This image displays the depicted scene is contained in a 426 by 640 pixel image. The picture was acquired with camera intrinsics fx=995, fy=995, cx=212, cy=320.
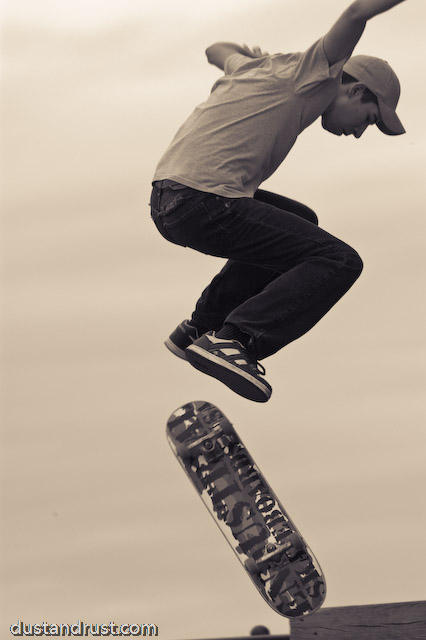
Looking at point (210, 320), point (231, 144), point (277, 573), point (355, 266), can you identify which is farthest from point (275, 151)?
point (277, 573)

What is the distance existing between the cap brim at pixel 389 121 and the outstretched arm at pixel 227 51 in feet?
2.07

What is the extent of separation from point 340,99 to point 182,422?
5.41ft

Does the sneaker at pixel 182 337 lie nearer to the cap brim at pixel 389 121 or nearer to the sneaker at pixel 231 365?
the sneaker at pixel 231 365

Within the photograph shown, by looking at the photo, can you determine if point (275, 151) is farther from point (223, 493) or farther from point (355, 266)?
point (223, 493)

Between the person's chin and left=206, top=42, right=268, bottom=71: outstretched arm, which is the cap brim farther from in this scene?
left=206, top=42, right=268, bottom=71: outstretched arm

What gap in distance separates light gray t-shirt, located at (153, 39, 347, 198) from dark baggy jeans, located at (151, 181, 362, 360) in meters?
0.07

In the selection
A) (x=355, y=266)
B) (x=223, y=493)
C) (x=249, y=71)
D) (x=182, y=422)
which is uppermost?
(x=249, y=71)

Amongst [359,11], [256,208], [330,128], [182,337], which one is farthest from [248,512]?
[359,11]

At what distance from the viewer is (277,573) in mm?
4336

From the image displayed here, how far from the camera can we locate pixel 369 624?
4.12 meters

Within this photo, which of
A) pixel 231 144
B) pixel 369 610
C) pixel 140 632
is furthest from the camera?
pixel 140 632

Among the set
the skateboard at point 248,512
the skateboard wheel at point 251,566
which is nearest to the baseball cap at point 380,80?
the skateboard at point 248,512

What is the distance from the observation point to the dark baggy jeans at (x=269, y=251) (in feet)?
12.6

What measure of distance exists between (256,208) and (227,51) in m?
0.88
